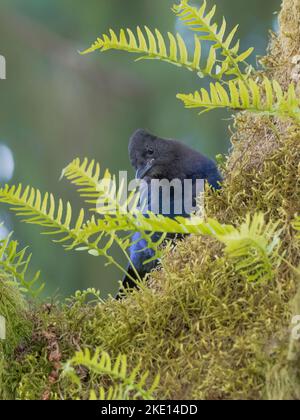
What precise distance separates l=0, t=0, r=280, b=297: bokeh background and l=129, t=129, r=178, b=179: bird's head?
1287 millimetres

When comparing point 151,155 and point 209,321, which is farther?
point 151,155

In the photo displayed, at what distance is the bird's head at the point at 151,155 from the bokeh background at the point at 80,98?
1.29m

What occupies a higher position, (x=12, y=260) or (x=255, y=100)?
(x=255, y=100)

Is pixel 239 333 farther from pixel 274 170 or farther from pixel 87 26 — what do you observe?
pixel 87 26

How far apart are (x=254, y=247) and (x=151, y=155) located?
6.67 ft

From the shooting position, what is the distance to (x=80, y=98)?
490cm

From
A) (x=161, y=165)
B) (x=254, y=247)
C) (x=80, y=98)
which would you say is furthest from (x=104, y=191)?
(x=80, y=98)

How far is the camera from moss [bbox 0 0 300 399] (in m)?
1.17

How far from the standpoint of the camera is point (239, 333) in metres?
1.25

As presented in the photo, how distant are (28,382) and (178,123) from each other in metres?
3.50

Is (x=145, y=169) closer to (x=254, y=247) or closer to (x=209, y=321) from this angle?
(x=209, y=321)

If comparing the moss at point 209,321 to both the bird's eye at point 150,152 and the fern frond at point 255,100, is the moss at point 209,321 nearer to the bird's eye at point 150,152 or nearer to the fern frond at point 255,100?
→ the fern frond at point 255,100

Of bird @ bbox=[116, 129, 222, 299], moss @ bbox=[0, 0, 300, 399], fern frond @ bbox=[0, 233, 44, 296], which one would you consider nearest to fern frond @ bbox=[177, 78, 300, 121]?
moss @ bbox=[0, 0, 300, 399]

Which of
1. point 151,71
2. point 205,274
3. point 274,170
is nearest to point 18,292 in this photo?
point 205,274
